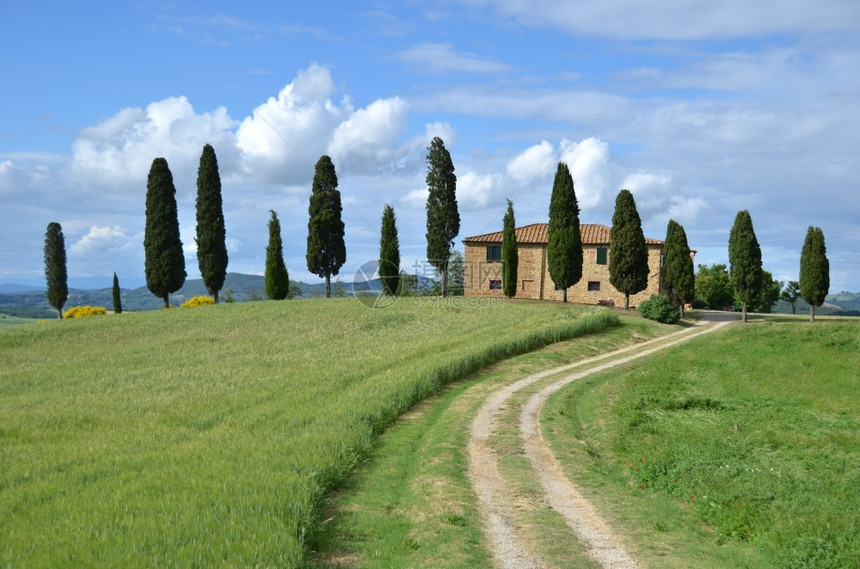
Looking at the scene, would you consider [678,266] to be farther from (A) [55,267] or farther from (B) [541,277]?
(A) [55,267]

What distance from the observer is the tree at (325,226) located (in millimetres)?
64938

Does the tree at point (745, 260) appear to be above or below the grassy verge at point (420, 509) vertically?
above

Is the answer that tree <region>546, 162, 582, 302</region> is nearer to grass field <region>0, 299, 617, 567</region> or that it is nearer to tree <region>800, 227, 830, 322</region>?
grass field <region>0, 299, 617, 567</region>

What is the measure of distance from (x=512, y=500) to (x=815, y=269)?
59.1 m

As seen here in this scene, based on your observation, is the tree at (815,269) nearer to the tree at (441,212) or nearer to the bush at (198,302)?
the tree at (441,212)

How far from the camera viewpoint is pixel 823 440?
15.7 metres

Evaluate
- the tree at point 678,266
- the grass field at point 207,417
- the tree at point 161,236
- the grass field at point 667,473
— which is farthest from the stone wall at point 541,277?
the grass field at point 667,473

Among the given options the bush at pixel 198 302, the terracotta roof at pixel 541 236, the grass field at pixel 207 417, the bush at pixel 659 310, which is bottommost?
the grass field at pixel 207 417

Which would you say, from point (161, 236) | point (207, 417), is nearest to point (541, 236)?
point (161, 236)

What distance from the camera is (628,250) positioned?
188 feet

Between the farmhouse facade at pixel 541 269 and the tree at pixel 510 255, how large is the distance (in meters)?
4.88

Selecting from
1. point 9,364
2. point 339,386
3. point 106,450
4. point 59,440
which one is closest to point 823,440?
point 339,386

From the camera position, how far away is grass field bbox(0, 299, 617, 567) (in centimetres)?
1047

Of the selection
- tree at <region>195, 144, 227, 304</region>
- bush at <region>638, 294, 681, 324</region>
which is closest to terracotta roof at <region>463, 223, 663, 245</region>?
bush at <region>638, 294, 681, 324</region>
